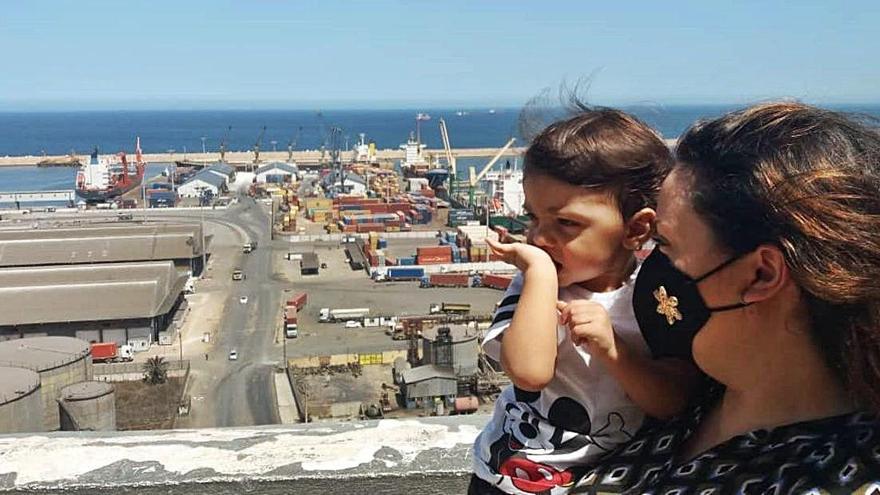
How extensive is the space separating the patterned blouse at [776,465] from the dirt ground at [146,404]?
→ 10257 mm

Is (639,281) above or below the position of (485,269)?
above

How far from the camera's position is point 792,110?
2.49 feet

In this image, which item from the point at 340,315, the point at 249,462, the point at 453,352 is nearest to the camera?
the point at 249,462

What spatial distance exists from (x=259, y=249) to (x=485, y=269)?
6558 millimetres

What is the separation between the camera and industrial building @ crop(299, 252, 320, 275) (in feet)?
66.1

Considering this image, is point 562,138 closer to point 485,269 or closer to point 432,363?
point 432,363

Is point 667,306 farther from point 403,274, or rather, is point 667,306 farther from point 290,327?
point 403,274

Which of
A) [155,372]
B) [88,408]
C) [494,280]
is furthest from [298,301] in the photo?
[88,408]

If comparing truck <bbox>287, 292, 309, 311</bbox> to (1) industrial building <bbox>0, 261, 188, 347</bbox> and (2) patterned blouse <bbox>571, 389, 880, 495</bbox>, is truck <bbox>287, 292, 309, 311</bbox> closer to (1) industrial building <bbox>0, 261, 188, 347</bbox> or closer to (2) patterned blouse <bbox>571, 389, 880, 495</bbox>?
(1) industrial building <bbox>0, 261, 188, 347</bbox>

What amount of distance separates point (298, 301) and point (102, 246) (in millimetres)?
5812

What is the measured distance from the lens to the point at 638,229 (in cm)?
100

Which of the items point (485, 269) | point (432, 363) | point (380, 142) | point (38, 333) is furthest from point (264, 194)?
point (380, 142)

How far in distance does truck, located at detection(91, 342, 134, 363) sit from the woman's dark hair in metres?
14.5

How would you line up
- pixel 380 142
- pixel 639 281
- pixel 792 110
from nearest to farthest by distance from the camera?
pixel 792 110 < pixel 639 281 < pixel 380 142
